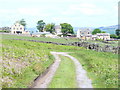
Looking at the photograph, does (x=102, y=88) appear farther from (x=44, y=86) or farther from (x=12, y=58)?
(x=12, y=58)

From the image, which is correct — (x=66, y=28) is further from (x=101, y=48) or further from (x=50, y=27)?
(x=101, y=48)

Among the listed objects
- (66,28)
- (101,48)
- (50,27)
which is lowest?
(101,48)

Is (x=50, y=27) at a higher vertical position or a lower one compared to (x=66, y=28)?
higher

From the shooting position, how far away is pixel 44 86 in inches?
823

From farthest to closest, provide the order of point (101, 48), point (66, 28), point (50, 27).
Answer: point (50, 27) → point (66, 28) → point (101, 48)

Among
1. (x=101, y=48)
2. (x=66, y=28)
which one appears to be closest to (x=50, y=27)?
(x=66, y=28)

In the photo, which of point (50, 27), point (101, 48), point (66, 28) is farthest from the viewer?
point (50, 27)

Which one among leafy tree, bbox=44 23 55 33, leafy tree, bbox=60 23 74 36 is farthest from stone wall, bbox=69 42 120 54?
leafy tree, bbox=44 23 55 33

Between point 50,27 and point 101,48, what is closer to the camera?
point 101,48

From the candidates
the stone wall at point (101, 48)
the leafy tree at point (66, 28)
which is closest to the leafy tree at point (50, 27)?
the leafy tree at point (66, 28)

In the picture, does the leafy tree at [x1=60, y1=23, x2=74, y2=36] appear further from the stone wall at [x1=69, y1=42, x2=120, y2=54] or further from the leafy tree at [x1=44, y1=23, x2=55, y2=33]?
the stone wall at [x1=69, y1=42, x2=120, y2=54]

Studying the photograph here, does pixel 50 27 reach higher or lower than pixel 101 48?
higher

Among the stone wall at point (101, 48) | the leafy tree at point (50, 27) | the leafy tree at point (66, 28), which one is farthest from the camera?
the leafy tree at point (50, 27)

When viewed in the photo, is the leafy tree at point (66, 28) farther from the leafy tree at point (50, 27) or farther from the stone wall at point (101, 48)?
the stone wall at point (101, 48)
